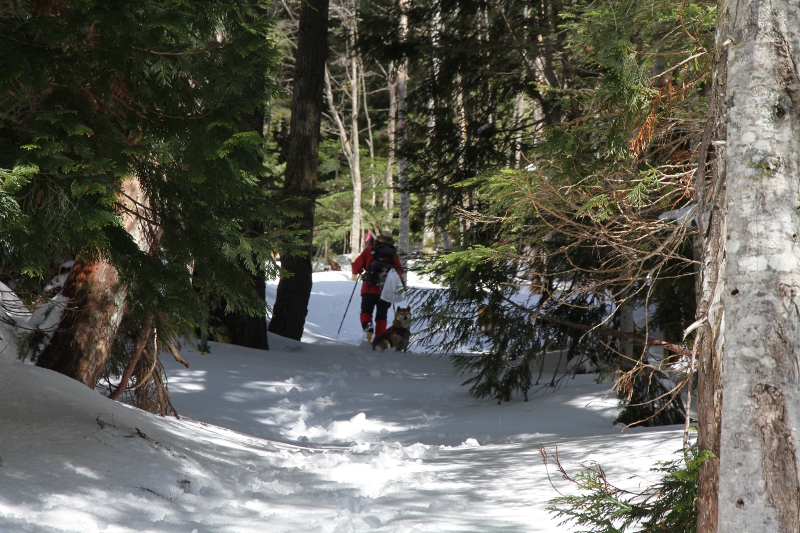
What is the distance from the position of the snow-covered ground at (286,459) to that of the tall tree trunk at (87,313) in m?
0.34

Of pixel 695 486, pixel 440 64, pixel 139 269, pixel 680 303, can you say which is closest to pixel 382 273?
pixel 440 64

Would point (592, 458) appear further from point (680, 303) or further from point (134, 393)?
point (134, 393)

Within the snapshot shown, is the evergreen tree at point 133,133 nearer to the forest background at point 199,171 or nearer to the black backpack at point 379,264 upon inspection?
the forest background at point 199,171

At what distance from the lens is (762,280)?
2188 mm

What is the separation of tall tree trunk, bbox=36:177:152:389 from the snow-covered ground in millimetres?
336

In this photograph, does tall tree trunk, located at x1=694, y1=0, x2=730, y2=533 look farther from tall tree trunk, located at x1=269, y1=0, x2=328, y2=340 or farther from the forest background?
tall tree trunk, located at x1=269, y1=0, x2=328, y2=340

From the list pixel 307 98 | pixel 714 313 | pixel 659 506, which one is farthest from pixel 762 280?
pixel 307 98

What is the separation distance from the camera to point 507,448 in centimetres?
531

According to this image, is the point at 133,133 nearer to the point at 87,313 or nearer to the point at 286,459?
the point at 87,313

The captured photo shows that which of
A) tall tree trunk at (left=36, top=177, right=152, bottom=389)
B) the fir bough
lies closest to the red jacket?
tall tree trunk at (left=36, top=177, right=152, bottom=389)

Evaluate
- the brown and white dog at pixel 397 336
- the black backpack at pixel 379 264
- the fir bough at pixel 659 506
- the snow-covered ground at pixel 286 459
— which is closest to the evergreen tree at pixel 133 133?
the snow-covered ground at pixel 286 459

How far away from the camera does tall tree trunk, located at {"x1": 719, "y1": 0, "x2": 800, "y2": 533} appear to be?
7.09 ft

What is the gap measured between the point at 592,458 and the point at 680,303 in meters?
2.67

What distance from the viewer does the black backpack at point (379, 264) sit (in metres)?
12.0
